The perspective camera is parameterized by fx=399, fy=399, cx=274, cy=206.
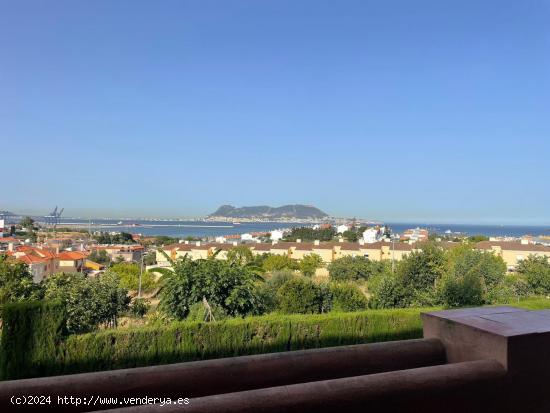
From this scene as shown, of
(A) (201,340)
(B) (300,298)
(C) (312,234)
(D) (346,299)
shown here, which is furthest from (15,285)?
(C) (312,234)

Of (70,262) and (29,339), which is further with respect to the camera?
(70,262)

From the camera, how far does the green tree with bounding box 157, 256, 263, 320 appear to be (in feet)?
33.0

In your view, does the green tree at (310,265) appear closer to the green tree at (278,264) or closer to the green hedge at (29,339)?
the green tree at (278,264)

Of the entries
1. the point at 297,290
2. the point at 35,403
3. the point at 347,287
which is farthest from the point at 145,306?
the point at 35,403

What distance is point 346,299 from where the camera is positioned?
16.0 metres

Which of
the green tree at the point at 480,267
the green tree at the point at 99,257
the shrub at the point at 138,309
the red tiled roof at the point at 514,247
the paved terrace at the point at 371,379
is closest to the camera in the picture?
the paved terrace at the point at 371,379

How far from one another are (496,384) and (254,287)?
9.45m

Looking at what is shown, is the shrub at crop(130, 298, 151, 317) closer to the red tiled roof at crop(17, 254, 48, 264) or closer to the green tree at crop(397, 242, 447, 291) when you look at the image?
the green tree at crop(397, 242, 447, 291)

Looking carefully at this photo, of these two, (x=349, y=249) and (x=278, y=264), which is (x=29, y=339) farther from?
(x=349, y=249)

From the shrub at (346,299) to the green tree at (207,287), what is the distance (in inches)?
237

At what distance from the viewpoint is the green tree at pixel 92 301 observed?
12469 mm

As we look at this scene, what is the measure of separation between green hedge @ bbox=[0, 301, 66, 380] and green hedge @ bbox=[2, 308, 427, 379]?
0.02 metres

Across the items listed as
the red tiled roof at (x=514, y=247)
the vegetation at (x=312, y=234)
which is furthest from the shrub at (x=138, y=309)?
the vegetation at (x=312, y=234)

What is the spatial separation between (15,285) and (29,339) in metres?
6.36
